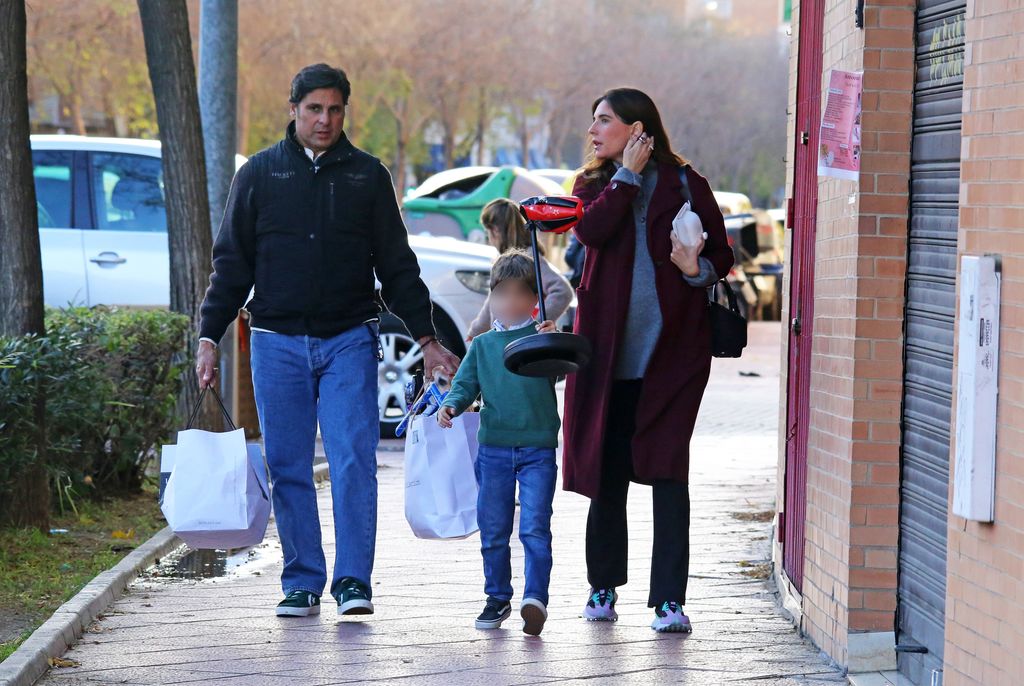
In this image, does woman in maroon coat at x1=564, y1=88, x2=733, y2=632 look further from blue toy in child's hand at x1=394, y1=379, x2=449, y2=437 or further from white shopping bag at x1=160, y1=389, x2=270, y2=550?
white shopping bag at x1=160, y1=389, x2=270, y2=550

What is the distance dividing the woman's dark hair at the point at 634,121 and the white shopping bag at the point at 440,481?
1088 mm

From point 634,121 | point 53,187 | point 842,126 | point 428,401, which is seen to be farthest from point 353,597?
point 53,187

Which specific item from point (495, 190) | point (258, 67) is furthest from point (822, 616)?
point (258, 67)

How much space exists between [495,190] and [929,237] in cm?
2133

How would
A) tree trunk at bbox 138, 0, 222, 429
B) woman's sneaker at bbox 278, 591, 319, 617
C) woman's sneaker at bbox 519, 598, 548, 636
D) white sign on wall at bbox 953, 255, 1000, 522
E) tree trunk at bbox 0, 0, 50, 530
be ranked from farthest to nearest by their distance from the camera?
1. tree trunk at bbox 138, 0, 222, 429
2. tree trunk at bbox 0, 0, 50, 530
3. woman's sneaker at bbox 278, 591, 319, 617
4. woman's sneaker at bbox 519, 598, 548, 636
5. white sign on wall at bbox 953, 255, 1000, 522

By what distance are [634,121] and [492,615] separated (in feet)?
6.15

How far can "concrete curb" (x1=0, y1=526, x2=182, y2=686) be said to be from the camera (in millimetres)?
5113

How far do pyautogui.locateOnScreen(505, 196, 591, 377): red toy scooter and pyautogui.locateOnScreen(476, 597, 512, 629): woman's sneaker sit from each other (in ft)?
2.83

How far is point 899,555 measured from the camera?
17.2 ft

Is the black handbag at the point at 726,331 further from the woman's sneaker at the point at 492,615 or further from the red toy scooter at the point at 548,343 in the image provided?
the woman's sneaker at the point at 492,615

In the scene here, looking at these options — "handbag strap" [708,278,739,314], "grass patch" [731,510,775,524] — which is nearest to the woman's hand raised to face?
"handbag strap" [708,278,739,314]

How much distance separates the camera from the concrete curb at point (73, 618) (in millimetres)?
5117

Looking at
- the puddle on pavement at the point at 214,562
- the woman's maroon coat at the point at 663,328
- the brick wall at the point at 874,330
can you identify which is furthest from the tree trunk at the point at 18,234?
the brick wall at the point at 874,330

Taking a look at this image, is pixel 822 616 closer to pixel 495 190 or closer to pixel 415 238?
pixel 415 238
